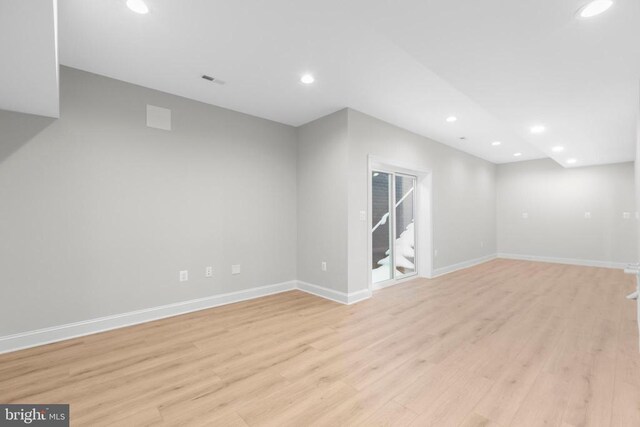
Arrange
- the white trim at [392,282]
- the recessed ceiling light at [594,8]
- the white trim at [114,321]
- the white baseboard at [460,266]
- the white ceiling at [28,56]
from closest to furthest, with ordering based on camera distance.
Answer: the white ceiling at [28,56] → the recessed ceiling light at [594,8] → the white trim at [114,321] → the white trim at [392,282] → the white baseboard at [460,266]

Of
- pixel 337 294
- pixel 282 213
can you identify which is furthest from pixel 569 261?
pixel 282 213

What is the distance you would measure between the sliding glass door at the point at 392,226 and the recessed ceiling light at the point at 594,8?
3040 millimetres

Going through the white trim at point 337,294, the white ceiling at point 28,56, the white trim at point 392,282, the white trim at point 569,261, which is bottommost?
the white trim at point 569,261

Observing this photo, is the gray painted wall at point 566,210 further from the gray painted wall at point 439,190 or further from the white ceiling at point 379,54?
the white ceiling at point 379,54

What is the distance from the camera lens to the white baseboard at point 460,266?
550cm

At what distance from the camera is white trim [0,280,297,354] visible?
246 centimetres

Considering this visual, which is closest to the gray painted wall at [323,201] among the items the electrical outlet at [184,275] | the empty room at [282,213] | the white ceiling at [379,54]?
the empty room at [282,213]

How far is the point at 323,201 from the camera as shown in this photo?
13.5ft

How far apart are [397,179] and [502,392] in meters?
3.68

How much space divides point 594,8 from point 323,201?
311cm

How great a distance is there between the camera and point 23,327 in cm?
247

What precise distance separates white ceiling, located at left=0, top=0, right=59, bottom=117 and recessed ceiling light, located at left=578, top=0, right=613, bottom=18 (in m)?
2.66

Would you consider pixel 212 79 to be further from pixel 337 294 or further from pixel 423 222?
pixel 423 222

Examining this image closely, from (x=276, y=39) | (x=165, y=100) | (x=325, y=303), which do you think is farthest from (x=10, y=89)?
(x=325, y=303)
